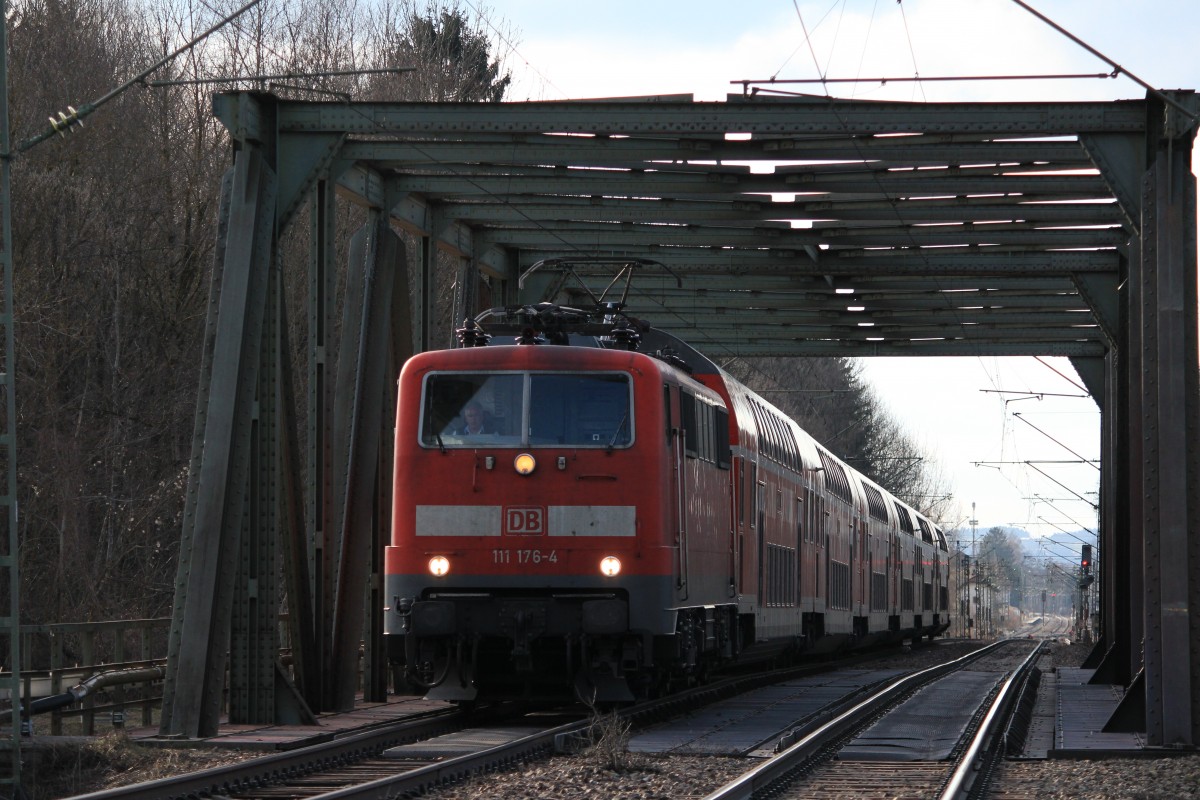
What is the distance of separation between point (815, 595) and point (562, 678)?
11.0 meters

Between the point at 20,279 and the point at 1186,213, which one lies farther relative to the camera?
the point at 20,279

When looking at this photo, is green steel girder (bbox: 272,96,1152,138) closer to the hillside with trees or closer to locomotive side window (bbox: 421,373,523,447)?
locomotive side window (bbox: 421,373,523,447)

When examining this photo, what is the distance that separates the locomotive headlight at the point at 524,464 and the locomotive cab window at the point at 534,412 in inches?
5.0

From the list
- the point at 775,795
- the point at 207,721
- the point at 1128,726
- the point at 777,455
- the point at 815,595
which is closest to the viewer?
the point at 775,795

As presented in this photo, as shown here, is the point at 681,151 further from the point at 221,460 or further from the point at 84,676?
the point at 84,676

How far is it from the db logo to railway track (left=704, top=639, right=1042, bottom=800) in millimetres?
2703

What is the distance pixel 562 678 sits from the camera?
14445 mm

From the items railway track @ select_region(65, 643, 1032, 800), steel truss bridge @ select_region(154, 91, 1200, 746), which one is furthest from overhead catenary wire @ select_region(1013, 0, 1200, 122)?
railway track @ select_region(65, 643, 1032, 800)

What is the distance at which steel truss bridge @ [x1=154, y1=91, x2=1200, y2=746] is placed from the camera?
44.9 feet

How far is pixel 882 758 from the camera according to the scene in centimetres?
1221

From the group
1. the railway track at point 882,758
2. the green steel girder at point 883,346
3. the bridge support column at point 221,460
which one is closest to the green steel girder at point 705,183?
the bridge support column at point 221,460

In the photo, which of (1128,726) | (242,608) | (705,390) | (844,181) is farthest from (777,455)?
(242,608)

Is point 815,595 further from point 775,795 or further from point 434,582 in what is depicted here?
point 775,795

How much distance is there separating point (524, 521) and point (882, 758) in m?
3.53
